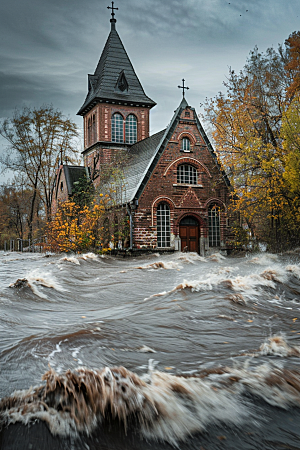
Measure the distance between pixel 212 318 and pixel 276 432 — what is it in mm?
4261

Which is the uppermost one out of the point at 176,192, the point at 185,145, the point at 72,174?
the point at 185,145

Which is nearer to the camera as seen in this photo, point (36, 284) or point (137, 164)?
point (36, 284)

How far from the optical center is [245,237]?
26.4m

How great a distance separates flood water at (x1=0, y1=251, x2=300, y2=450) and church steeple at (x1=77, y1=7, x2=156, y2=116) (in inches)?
1075

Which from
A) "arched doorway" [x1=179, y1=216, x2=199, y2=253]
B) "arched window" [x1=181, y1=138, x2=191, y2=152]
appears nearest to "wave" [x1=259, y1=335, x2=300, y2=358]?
"arched doorway" [x1=179, y1=216, x2=199, y2=253]

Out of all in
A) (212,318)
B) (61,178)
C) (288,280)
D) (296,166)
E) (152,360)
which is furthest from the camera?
(61,178)

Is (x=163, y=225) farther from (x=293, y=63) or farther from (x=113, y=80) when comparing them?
(x=113, y=80)

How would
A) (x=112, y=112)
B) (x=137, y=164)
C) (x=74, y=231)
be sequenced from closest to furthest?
(x=74, y=231), (x=137, y=164), (x=112, y=112)

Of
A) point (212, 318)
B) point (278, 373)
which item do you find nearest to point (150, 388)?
point (278, 373)

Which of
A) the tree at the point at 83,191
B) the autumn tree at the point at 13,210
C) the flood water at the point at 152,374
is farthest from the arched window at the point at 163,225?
the autumn tree at the point at 13,210

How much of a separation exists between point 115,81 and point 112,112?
302 cm

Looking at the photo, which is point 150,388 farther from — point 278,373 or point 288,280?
point 288,280

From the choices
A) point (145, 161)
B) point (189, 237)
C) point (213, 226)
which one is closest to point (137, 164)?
point (145, 161)

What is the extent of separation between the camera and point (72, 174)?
36188 millimetres
